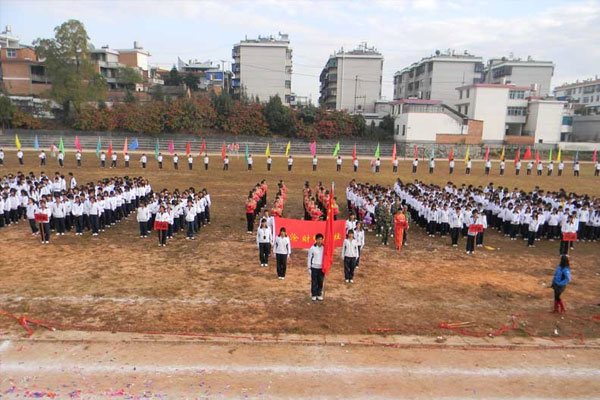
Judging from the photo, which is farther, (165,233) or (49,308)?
(165,233)

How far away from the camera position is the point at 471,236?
41.1 ft

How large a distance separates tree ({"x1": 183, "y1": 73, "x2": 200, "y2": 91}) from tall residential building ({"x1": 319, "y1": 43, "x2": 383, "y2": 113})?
66.1ft

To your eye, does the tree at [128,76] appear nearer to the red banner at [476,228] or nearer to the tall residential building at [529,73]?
the tall residential building at [529,73]

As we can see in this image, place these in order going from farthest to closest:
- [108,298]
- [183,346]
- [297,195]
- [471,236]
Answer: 1. [297,195]
2. [471,236]
3. [108,298]
4. [183,346]

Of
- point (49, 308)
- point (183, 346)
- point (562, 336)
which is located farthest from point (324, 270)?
point (49, 308)

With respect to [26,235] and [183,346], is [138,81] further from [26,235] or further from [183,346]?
[183,346]

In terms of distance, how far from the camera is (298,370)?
624 cm

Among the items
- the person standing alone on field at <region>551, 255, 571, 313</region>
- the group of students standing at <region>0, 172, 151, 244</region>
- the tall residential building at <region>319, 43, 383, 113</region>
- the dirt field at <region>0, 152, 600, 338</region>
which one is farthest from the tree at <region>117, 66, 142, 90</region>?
the person standing alone on field at <region>551, 255, 571, 313</region>

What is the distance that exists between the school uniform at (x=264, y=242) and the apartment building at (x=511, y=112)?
A: 45.0 meters

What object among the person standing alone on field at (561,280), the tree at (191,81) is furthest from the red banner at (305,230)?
the tree at (191,81)

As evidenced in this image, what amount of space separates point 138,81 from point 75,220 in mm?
52688

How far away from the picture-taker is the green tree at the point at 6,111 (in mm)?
44594

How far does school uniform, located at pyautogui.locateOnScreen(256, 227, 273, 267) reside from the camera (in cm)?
1064

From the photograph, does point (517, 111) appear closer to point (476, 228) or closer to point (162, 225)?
point (476, 228)
